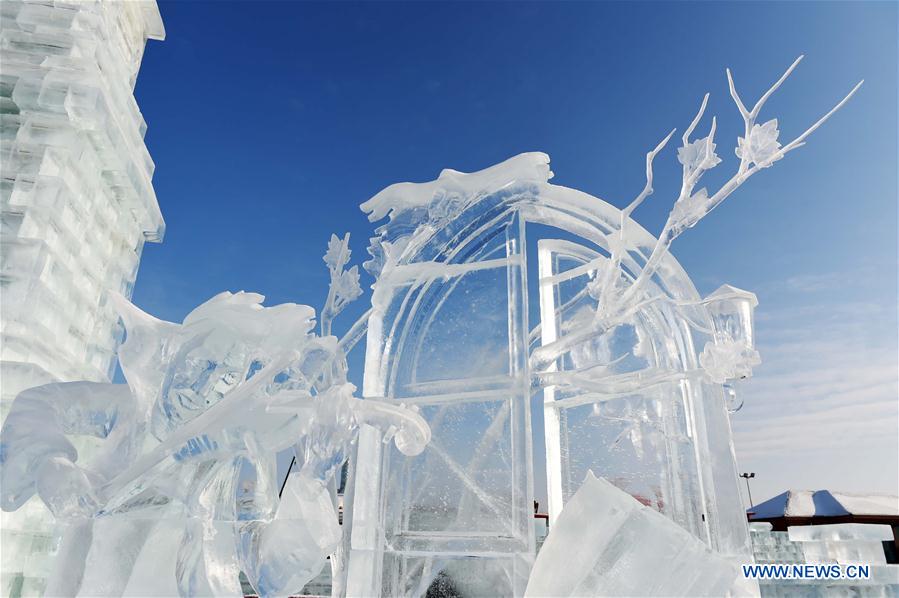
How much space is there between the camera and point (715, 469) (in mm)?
3686

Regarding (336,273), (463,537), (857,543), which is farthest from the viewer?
(857,543)

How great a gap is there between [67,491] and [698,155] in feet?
11.5

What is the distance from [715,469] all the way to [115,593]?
10.8 feet

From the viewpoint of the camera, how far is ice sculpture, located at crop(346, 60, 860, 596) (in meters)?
3.41

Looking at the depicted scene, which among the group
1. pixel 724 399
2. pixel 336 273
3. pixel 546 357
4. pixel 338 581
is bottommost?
pixel 338 581

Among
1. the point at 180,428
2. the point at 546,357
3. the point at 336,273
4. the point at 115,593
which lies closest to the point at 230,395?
the point at 180,428

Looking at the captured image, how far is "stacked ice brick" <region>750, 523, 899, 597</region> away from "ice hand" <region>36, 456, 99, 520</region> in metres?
5.68

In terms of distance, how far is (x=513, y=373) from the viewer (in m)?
3.61

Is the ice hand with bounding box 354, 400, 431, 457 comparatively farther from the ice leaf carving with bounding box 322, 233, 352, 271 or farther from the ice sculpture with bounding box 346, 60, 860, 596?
the ice leaf carving with bounding box 322, 233, 352, 271

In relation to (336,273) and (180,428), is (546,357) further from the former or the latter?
(180,428)

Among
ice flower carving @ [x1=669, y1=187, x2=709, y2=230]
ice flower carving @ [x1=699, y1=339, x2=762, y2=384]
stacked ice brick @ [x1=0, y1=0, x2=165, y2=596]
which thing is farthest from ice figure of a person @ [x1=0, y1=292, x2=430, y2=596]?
ice flower carving @ [x1=699, y1=339, x2=762, y2=384]

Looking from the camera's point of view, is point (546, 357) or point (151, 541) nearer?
point (151, 541)

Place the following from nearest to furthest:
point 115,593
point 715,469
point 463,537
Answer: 1. point 115,593
2. point 463,537
3. point 715,469

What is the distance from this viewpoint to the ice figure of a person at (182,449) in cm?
245
